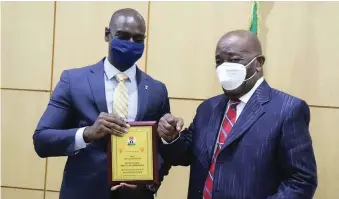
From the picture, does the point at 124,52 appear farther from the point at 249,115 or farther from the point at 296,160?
the point at 296,160

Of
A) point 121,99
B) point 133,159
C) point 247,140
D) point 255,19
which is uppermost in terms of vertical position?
point 255,19

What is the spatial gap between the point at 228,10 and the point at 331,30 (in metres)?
0.66

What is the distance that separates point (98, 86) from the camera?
1834 mm

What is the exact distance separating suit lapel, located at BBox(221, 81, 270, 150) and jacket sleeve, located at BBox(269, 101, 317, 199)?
12 cm

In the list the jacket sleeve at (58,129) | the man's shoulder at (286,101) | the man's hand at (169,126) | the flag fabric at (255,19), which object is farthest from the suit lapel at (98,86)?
the flag fabric at (255,19)

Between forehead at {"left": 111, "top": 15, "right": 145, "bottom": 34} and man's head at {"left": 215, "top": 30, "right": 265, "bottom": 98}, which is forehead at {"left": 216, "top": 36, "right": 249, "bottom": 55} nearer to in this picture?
man's head at {"left": 215, "top": 30, "right": 265, "bottom": 98}

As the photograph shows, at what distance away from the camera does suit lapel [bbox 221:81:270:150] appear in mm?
1660

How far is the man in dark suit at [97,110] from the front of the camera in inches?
69.7

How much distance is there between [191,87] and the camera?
2.98 m

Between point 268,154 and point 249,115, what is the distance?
16cm

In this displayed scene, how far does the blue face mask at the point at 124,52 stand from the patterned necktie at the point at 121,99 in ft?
0.22

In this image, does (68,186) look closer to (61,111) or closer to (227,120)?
(61,111)

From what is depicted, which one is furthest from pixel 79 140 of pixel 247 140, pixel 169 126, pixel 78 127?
pixel 247 140

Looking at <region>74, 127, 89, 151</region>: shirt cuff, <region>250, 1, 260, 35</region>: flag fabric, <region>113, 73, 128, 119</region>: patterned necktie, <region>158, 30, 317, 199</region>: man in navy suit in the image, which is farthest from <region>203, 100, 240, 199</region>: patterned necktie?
<region>250, 1, 260, 35</region>: flag fabric
